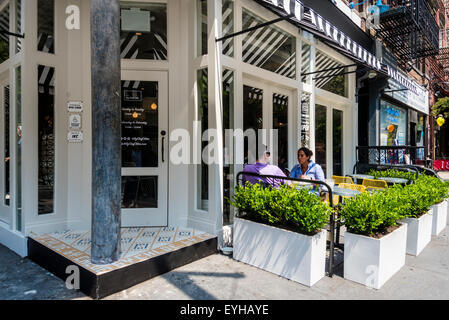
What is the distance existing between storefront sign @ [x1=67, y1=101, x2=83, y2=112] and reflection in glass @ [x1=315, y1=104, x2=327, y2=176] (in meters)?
5.33

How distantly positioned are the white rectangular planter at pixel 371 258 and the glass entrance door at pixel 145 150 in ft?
8.72

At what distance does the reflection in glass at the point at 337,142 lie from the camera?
8111 millimetres

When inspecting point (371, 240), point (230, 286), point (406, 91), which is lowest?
point (230, 286)

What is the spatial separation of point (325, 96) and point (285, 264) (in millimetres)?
5222

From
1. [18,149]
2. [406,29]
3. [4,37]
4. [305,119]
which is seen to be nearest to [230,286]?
[18,149]

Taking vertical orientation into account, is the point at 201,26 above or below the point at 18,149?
above

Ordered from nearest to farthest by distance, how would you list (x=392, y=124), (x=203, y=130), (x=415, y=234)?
(x=415, y=234) < (x=203, y=130) < (x=392, y=124)

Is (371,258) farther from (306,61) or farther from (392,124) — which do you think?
(392,124)

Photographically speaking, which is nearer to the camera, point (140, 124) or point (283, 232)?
point (283, 232)

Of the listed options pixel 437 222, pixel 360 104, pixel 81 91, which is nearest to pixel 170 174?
pixel 81 91

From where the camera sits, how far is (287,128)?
619 centimetres

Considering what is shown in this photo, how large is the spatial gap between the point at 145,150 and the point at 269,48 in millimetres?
3213

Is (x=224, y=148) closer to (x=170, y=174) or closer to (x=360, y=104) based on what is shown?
(x=170, y=174)

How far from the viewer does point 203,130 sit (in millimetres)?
4383
